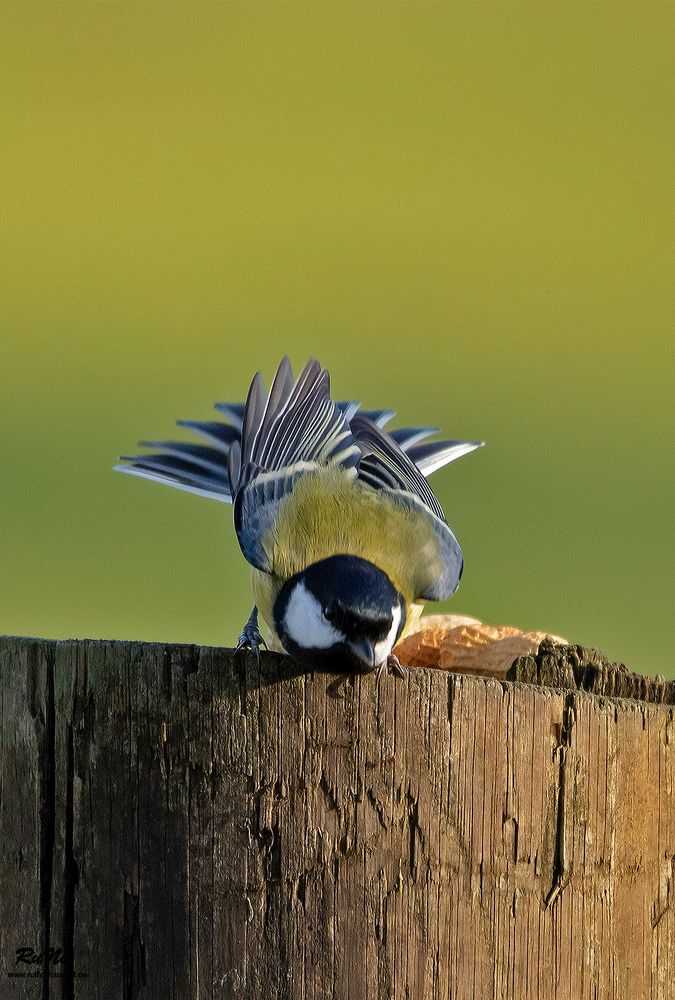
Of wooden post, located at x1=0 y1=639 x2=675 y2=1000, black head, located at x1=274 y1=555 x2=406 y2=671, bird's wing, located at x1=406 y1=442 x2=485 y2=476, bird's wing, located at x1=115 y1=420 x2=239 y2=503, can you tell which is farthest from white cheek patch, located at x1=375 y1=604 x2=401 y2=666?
bird's wing, located at x1=406 y1=442 x2=485 y2=476

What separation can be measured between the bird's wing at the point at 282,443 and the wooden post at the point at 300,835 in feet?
5.04

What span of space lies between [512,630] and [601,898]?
1403mm

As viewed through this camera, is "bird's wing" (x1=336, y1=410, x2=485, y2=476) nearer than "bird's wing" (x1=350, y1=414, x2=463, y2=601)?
No

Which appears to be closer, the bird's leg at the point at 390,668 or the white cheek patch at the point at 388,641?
the bird's leg at the point at 390,668

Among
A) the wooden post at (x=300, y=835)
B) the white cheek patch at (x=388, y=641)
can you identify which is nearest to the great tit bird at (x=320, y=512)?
the white cheek patch at (x=388, y=641)

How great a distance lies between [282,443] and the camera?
13.9 ft

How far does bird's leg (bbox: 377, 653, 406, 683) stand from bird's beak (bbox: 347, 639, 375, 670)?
1.0 inches

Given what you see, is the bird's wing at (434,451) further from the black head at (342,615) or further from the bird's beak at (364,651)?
the bird's beak at (364,651)

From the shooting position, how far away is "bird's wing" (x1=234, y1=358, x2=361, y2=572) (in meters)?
3.94

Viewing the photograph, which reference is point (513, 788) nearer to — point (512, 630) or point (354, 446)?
point (512, 630)

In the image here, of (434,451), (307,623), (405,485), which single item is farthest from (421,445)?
(307,623)

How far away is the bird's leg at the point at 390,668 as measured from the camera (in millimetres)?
2320

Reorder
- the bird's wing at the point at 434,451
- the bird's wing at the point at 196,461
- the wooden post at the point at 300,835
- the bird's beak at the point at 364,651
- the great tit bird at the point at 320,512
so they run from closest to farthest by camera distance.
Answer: the wooden post at the point at 300,835 < the bird's beak at the point at 364,651 < the great tit bird at the point at 320,512 < the bird's wing at the point at 196,461 < the bird's wing at the point at 434,451

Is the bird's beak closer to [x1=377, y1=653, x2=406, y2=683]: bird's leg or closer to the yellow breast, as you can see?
[x1=377, y1=653, x2=406, y2=683]: bird's leg
